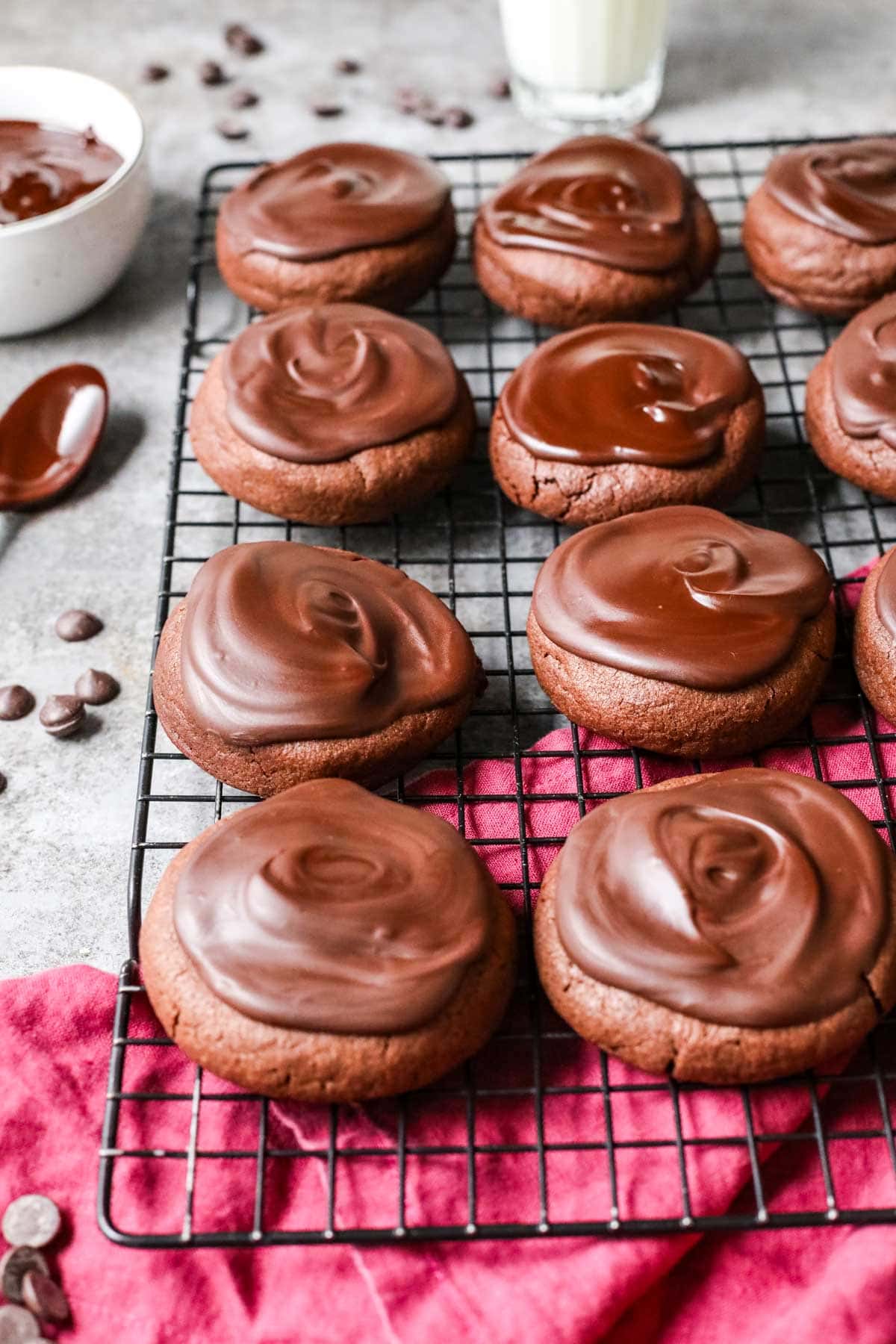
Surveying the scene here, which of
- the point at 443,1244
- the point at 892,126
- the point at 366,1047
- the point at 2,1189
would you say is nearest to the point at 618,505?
the point at 366,1047

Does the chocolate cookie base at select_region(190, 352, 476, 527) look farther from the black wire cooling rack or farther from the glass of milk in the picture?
the glass of milk

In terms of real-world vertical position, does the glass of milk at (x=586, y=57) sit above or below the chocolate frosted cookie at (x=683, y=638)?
above

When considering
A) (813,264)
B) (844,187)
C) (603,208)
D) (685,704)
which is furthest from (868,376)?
(685,704)

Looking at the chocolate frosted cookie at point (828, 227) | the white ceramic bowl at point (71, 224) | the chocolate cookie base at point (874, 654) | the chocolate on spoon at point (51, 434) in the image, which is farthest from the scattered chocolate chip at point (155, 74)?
the chocolate cookie base at point (874, 654)

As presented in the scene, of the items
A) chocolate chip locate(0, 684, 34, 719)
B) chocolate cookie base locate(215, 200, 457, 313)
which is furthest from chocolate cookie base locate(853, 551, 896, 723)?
chocolate chip locate(0, 684, 34, 719)

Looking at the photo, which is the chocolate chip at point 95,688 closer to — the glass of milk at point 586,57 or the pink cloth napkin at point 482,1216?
the pink cloth napkin at point 482,1216

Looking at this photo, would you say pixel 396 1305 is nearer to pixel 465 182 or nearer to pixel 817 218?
pixel 817 218
